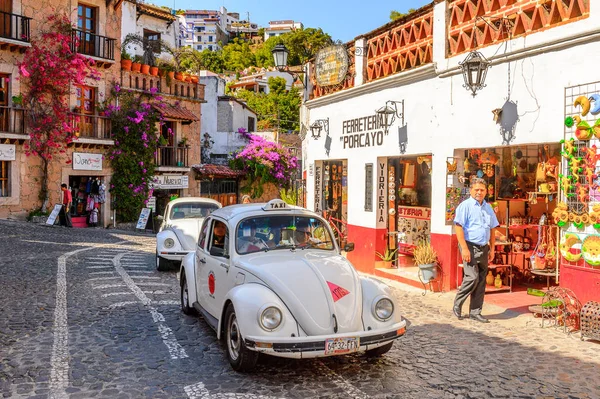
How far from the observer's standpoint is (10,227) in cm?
1906

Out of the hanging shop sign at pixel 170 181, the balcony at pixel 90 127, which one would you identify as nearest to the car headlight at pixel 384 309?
the balcony at pixel 90 127

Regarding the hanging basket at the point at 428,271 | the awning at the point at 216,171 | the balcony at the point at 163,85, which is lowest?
the hanging basket at the point at 428,271

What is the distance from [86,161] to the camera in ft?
81.2

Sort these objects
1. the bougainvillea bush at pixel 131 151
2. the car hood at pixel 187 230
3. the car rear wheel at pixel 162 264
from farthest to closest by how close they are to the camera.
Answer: the bougainvillea bush at pixel 131 151 → the car rear wheel at pixel 162 264 → the car hood at pixel 187 230

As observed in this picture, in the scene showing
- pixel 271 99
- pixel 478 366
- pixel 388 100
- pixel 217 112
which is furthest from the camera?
A: pixel 271 99

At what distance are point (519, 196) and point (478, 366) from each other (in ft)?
17.9

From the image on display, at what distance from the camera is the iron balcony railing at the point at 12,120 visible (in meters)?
21.9

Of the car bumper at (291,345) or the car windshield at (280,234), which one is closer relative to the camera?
the car bumper at (291,345)

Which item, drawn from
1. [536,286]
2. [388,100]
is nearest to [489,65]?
[388,100]

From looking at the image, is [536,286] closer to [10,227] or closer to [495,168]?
[495,168]

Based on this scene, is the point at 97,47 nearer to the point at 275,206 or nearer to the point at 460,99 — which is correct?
the point at 460,99

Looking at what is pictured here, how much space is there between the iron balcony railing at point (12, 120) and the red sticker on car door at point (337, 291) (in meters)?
19.9

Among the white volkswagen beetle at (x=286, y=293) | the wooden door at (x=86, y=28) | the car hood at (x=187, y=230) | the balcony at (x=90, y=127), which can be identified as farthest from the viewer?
the wooden door at (x=86, y=28)

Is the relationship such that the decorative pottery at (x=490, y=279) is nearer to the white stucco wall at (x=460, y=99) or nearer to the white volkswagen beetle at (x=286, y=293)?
the white stucco wall at (x=460, y=99)
